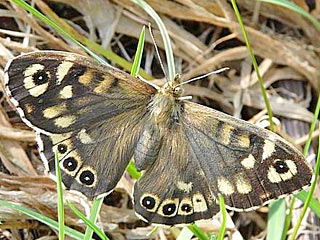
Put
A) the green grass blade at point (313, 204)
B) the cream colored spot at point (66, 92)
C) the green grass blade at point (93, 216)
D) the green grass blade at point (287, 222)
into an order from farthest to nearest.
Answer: the green grass blade at point (287, 222) → the green grass blade at point (313, 204) → the cream colored spot at point (66, 92) → the green grass blade at point (93, 216)

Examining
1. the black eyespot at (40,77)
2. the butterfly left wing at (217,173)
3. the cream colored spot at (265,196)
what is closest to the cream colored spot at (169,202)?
the butterfly left wing at (217,173)

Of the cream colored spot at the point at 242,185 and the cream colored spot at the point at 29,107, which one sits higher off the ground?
the cream colored spot at the point at 29,107

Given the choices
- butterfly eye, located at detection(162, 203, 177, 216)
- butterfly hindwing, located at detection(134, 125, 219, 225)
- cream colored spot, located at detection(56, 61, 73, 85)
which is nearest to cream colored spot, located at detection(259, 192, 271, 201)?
butterfly hindwing, located at detection(134, 125, 219, 225)

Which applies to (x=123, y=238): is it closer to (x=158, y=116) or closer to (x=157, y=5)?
(x=158, y=116)

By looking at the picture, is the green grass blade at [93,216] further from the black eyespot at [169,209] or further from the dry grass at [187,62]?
the dry grass at [187,62]

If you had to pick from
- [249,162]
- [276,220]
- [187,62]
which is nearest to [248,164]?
[249,162]

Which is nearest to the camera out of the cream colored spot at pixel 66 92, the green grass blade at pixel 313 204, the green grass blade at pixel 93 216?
the green grass blade at pixel 93 216

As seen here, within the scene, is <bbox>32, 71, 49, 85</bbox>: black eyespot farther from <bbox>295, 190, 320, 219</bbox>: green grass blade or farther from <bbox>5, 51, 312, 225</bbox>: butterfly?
<bbox>295, 190, 320, 219</bbox>: green grass blade

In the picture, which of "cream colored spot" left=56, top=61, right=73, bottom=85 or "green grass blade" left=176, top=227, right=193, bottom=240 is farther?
"green grass blade" left=176, top=227, right=193, bottom=240

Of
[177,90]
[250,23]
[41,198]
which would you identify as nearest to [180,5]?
[250,23]
